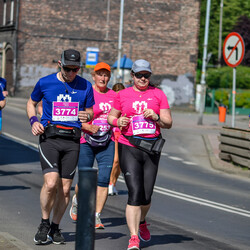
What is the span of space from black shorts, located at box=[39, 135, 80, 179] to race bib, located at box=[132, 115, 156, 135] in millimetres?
611

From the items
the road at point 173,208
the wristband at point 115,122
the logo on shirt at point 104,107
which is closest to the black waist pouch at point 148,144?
the wristband at point 115,122

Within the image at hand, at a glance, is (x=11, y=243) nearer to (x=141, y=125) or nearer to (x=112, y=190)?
(x=141, y=125)

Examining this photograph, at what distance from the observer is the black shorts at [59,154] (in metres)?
7.23

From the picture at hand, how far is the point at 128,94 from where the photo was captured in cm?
747

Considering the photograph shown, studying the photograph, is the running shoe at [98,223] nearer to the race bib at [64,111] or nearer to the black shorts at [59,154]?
the black shorts at [59,154]

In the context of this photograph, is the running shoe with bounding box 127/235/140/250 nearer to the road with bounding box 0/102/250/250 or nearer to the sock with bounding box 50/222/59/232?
the road with bounding box 0/102/250/250

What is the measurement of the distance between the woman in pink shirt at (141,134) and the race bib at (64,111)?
0.46 metres

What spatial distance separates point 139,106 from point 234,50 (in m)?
10.9

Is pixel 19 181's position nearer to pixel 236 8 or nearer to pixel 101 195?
pixel 101 195

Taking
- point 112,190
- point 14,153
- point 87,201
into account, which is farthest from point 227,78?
point 87,201

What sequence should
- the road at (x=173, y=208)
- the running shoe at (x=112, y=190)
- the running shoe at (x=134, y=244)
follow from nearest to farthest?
1. the running shoe at (x=134, y=244)
2. the road at (x=173, y=208)
3. the running shoe at (x=112, y=190)

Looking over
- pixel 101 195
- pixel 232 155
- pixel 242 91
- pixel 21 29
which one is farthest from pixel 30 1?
pixel 101 195

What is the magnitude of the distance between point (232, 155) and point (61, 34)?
3214cm

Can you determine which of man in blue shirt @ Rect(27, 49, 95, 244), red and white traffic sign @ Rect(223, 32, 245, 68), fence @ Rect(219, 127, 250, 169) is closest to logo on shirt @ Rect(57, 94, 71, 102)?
man in blue shirt @ Rect(27, 49, 95, 244)
